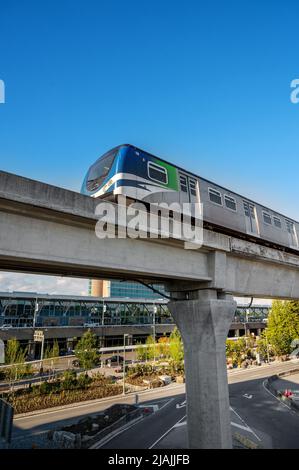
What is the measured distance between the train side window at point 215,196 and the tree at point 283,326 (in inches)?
1623

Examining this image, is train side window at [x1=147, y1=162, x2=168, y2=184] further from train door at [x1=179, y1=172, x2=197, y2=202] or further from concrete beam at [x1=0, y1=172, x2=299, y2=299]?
concrete beam at [x1=0, y1=172, x2=299, y2=299]

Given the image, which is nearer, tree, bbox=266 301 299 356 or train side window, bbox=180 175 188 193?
train side window, bbox=180 175 188 193

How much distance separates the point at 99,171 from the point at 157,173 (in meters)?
2.72

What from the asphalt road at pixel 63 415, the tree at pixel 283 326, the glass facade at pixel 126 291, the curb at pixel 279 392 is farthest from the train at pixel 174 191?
the glass facade at pixel 126 291

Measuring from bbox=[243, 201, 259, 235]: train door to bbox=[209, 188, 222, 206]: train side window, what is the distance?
244cm

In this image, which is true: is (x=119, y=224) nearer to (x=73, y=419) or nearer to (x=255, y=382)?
(x=73, y=419)

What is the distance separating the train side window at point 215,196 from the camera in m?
15.9

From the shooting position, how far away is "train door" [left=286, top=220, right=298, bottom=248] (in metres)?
21.6

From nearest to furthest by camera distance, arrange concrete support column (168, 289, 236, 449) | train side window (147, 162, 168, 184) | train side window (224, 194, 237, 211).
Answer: concrete support column (168, 289, 236, 449), train side window (147, 162, 168, 184), train side window (224, 194, 237, 211)

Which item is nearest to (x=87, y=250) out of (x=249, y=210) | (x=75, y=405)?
(x=249, y=210)

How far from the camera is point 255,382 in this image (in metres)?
36.2

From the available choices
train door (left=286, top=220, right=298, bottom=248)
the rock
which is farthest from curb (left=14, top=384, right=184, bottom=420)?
train door (left=286, top=220, right=298, bottom=248)
